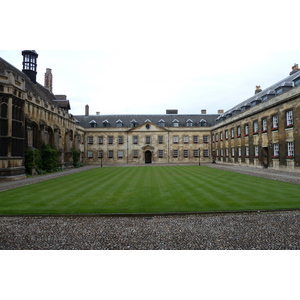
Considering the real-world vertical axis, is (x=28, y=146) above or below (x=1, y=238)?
Result: above

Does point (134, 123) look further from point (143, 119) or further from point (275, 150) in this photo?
point (275, 150)

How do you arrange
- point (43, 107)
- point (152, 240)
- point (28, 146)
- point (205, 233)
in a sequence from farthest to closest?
1. point (43, 107)
2. point (28, 146)
3. point (205, 233)
4. point (152, 240)

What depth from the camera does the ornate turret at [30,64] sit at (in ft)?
102

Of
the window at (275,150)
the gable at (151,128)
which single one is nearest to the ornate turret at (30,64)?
the gable at (151,128)

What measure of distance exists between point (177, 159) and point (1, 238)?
4434 cm

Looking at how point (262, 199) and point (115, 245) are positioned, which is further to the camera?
point (262, 199)

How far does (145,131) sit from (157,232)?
4364cm

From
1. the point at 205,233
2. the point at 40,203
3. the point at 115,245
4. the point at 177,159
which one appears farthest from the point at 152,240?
the point at 177,159

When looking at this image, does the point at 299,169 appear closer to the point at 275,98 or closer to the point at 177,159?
the point at 275,98

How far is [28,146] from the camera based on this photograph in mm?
22078

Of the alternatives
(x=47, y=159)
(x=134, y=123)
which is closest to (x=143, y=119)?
(x=134, y=123)

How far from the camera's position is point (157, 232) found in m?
5.83

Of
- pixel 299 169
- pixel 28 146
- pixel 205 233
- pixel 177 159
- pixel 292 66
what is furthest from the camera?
pixel 177 159

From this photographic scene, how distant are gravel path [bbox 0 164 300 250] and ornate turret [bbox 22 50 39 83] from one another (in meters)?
30.3
